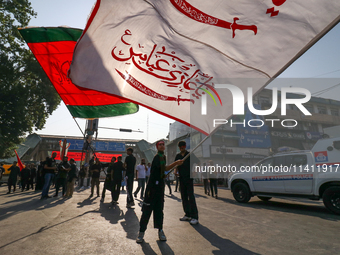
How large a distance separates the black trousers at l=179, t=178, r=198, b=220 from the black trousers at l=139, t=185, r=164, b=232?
1.24 m

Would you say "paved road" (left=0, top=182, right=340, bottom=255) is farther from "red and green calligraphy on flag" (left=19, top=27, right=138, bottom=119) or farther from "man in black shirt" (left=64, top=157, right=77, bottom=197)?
"man in black shirt" (left=64, top=157, right=77, bottom=197)

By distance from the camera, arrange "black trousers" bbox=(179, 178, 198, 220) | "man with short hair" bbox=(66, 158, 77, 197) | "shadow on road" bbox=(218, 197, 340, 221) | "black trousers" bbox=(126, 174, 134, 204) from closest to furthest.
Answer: "black trousers" bbox=(179, 178, 198, 220)
"shadow on road" bbox=(218, 197, 340, 221)
"black trousers" bbox=(126, 174, 134, 204)
"man with short hair" bbox=(66, 158, 77, 197)

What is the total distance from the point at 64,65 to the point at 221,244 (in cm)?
563

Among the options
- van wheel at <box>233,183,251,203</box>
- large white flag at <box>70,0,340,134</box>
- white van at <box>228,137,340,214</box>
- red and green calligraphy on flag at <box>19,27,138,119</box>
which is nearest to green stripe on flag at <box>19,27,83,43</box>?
red and green calligraphy on flag at <box>19,27,138,119</box>

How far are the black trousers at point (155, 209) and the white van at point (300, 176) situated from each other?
5.62m

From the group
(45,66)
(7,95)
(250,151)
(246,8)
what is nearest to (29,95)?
(7,95)

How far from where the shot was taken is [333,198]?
6.28m

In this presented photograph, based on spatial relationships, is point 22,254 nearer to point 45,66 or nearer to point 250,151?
point 45,66

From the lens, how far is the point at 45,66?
566cm

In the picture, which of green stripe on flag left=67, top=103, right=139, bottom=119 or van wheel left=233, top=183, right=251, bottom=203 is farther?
van wheel left=233, top=183, right=251, bottom=203

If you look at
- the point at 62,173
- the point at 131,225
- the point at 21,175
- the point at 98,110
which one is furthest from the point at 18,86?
the point at 131,225

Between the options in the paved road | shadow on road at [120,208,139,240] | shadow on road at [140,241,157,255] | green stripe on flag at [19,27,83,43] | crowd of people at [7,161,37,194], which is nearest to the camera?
shadow on road at [140,241,157,255]

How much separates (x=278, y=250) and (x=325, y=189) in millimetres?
4695

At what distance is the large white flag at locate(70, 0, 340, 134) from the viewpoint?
237 cm
